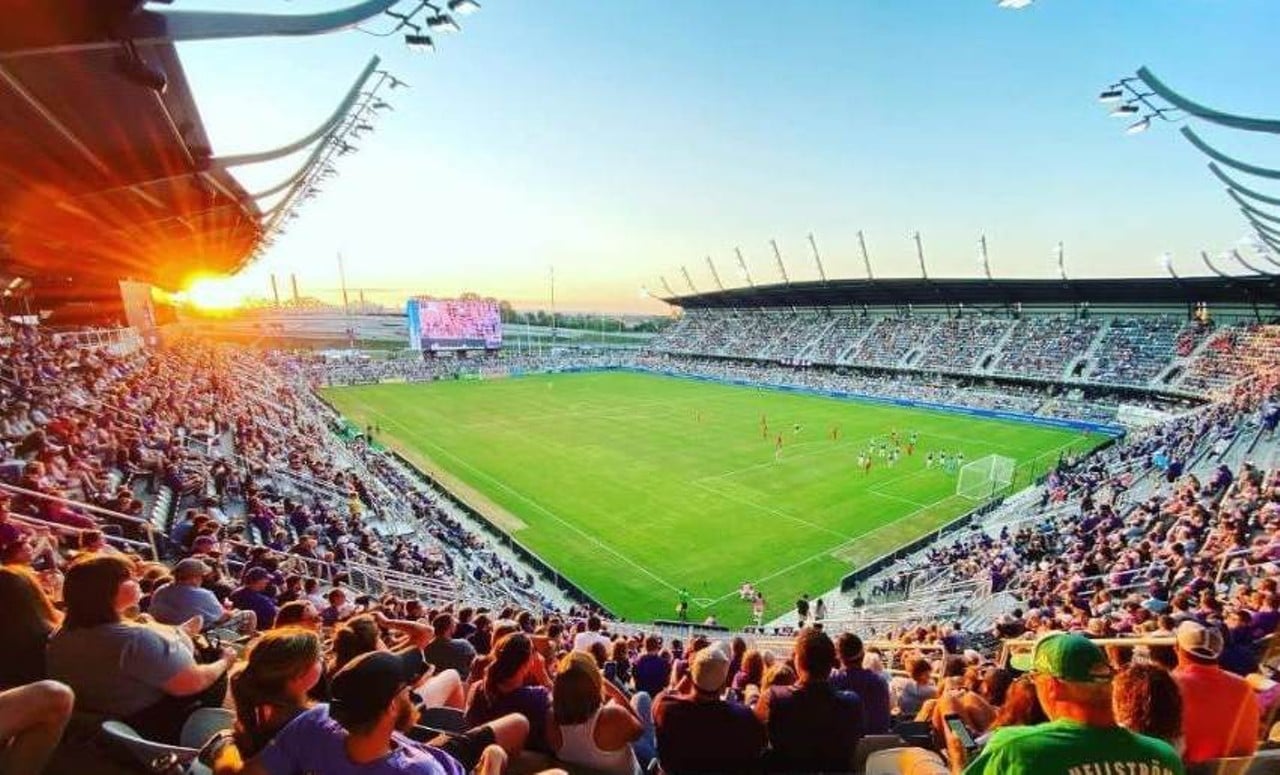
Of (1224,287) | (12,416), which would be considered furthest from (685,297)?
(12,416)

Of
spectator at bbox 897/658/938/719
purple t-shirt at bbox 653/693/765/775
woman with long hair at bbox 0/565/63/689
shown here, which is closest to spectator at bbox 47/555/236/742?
woman with long hair at bbox 0/565/63/689

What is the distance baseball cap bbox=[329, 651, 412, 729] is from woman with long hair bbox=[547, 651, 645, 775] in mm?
1229

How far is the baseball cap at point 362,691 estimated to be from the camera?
2.34m

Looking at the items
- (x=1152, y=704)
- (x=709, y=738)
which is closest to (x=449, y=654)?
(x=709, y=738)

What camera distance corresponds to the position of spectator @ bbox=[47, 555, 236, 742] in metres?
3.17

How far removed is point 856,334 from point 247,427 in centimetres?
6209

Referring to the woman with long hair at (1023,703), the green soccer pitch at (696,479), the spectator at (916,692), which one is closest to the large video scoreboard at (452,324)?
the green soccer pitch at (696,479)

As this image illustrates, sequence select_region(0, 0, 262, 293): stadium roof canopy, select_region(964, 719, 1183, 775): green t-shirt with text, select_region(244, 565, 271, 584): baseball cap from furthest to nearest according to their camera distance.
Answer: select_region(244, 565, 271, 584): baseball cap
select_region(0, 0, 262, 293): stadium roof canopy
select_region(964, 719, 1183, 775): green t-shirt with text

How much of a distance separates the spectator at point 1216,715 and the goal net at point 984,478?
26384mm

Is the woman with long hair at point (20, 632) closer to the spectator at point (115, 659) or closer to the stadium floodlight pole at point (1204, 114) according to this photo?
the spectator at point (115, 659)

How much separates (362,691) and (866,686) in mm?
3771

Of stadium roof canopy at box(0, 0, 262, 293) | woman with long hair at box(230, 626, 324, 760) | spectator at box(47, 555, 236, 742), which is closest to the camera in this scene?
woman with long hair at box(230, 626, 324, 760)

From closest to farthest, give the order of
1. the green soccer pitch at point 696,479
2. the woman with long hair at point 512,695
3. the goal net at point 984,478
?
the woman with long hair at point 512,695, the green soccer pitch at point 696,479, the goal net at point 984,478

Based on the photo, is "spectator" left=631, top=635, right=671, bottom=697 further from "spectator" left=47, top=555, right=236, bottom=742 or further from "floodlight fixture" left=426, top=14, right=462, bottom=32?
"floodlight fixture" left=426, top=14, right=462, bottom=32
